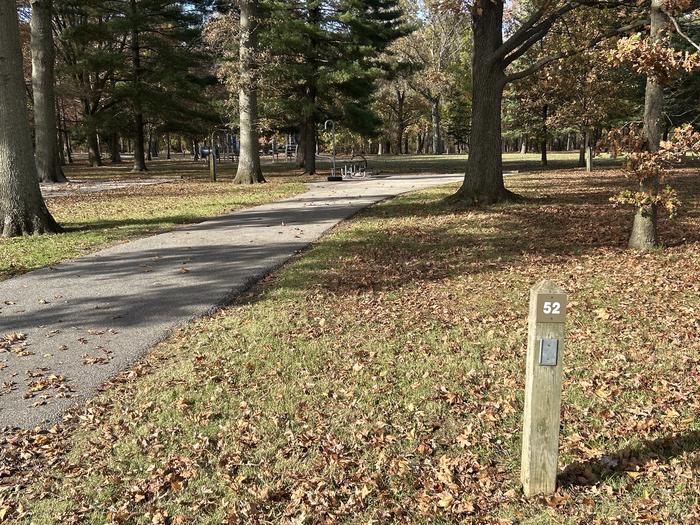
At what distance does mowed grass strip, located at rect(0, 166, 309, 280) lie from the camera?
9.34 meters

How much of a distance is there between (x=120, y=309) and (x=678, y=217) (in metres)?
10.6

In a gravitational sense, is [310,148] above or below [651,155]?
above

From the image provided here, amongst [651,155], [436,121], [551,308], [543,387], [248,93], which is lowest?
[543,387]

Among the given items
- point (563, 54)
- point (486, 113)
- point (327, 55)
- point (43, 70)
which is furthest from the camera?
point (327, 55)

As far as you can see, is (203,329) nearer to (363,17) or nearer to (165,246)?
(165,246)

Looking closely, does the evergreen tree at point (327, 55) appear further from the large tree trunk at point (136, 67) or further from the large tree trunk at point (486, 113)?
the large tree trunk at point (486, 113)

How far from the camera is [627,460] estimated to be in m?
3.58

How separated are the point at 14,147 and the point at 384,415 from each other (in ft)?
30.6

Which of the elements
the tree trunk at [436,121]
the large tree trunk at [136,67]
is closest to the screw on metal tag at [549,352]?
the large tree trunk at [136,67]

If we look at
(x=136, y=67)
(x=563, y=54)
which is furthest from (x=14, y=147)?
(x=136, y=67)

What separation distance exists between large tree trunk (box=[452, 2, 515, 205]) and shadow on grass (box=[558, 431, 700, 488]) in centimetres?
1021

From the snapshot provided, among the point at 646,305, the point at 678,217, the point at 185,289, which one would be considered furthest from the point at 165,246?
the point at 678,217

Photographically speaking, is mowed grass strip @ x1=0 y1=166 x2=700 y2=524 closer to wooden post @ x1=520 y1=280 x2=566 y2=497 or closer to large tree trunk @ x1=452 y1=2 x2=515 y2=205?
wooden post @ x1=520 y1=280 x2=566 y2=497

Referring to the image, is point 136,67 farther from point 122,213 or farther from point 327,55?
point 122,213
